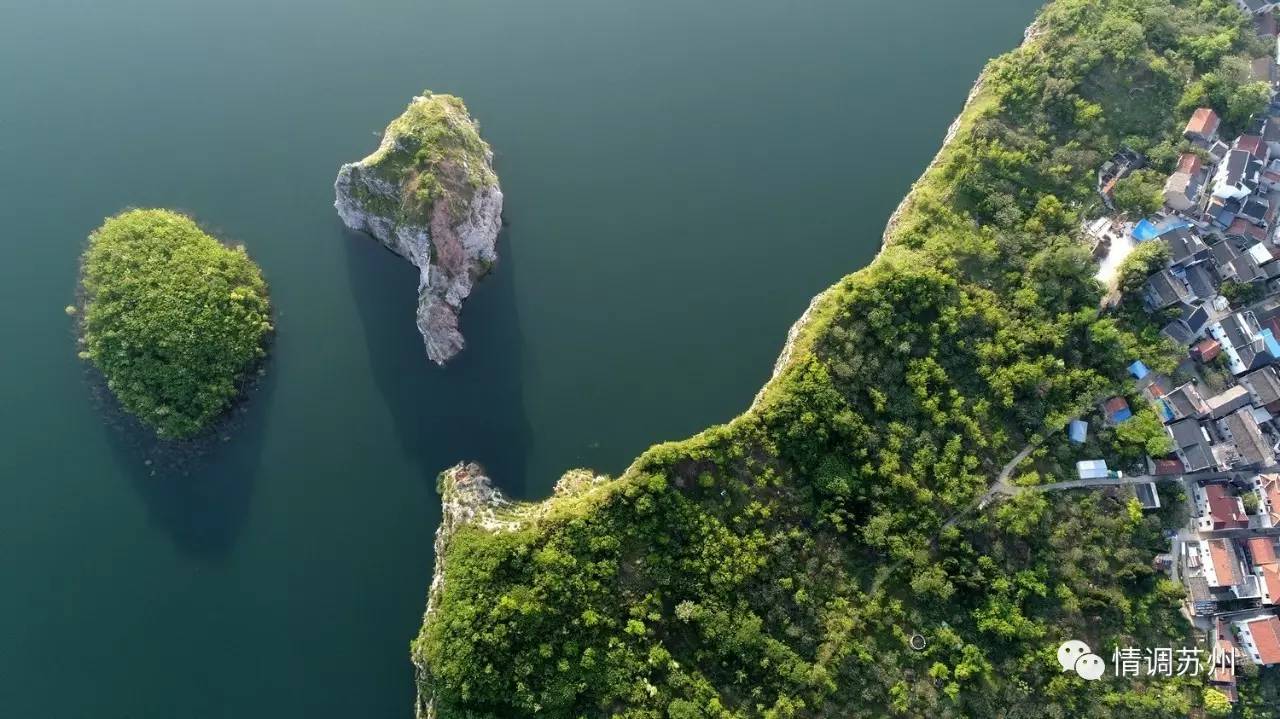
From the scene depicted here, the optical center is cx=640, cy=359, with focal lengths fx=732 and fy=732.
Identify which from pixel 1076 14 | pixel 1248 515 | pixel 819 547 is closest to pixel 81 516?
pixel 819 547

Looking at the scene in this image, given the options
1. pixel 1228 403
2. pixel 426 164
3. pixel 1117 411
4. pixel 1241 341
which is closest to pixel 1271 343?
pixel 1241 341

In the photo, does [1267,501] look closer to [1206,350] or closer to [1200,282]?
[1206,350]

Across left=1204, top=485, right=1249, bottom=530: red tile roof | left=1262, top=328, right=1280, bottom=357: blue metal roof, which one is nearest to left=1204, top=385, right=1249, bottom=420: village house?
left=1262, top=328, right=1280, bottom=357: blue metal roof

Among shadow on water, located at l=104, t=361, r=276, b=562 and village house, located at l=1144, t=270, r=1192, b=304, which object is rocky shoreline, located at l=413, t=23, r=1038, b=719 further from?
village house, located at l=1144, t=270, r=1192, b=304

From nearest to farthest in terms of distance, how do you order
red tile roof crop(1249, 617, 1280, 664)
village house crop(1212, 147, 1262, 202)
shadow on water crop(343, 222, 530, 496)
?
1. red tile roof crop(1249, 617, 1280, 664)
2. village house crop(1212, 147, 1262, 202)
3. shadow on water crop(343, 222, 530, 496)

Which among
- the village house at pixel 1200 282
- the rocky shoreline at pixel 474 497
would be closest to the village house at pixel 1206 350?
the village house at pixel 1200 282

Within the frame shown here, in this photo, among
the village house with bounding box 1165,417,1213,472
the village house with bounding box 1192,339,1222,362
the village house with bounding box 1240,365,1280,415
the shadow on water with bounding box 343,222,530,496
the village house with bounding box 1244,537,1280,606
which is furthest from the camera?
the shadow on water with bounding box 343,222,530,496

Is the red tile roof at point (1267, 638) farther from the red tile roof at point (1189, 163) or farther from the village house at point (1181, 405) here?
the red tile roof at point (1189, 163)

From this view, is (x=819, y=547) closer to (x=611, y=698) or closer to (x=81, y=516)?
(x=611, y=698)
